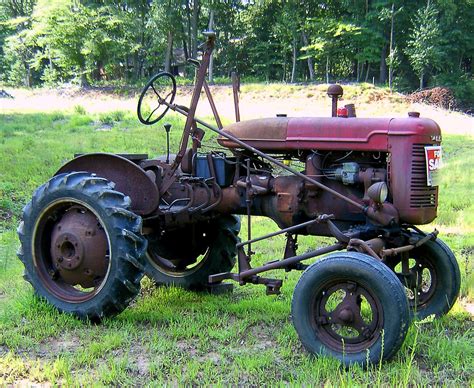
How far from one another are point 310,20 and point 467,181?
28.9m

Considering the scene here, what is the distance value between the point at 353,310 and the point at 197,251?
231 centimetres

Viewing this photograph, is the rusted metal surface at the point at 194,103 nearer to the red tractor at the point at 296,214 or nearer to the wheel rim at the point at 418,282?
the red tractor at the point at 296,214

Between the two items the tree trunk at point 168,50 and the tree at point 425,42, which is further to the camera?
the tree trunk at point 168,50

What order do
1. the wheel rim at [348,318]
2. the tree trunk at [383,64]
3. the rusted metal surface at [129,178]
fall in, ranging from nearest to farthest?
the wheel rim at [348,318], the rusted metal surface at [129,178], the tree trunk at [383,64]

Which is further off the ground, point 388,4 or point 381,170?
point 388,4

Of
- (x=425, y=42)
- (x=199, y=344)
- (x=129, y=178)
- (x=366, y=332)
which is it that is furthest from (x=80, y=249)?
(x=425, y=42)

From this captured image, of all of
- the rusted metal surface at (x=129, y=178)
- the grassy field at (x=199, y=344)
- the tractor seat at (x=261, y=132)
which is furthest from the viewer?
the rusted metal surface at (x=129, y=178)

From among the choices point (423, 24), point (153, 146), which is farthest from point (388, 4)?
point (153, 146)

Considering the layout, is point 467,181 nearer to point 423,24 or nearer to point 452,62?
point 423,24

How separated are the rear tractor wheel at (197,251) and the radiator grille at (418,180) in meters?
1.98

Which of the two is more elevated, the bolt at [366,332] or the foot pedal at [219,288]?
the bolt at [366,332]

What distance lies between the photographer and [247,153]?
480 centimetres

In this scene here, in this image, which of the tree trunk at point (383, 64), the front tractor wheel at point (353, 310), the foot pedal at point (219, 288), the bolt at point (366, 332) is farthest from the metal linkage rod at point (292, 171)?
the tree trunk at point (383, 64)

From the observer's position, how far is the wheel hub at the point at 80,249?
4.50 m
